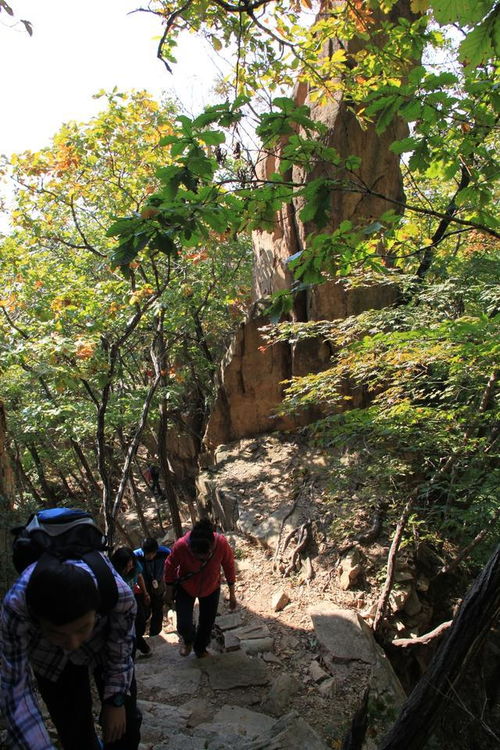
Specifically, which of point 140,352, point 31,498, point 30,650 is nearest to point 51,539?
point 30,650

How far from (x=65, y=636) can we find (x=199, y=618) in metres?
3.61

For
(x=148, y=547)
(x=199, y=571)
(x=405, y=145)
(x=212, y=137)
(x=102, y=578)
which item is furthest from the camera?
(x=148, y=547)

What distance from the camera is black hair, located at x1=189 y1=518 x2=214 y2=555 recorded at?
14.6 ft

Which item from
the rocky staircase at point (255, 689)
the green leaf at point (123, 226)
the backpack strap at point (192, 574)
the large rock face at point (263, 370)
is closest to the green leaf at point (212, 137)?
the green leaf at point (123, 226)

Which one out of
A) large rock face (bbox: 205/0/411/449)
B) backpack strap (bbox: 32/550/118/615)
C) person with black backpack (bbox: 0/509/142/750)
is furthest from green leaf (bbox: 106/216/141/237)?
large rock face (bbox: 205/0/411/449)

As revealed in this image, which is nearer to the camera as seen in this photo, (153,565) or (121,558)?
(121,558)

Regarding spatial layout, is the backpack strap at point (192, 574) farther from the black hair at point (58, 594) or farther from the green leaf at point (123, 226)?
the green leaf at point (123, 226)

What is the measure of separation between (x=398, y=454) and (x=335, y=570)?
190 cm

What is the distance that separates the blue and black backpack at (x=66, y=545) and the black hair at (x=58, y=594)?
148 mm

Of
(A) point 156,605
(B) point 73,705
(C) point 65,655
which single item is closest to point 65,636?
(C) point 65,655

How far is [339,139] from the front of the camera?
9.58 meters

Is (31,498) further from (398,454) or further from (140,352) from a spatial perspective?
(398,454)

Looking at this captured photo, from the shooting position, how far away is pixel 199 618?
484 cm

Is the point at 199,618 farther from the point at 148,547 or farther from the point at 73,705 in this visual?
the point at 73,705
